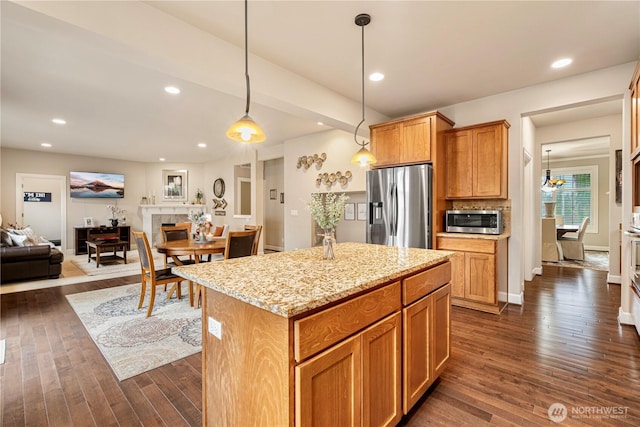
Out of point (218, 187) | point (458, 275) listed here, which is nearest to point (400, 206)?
point (458, 275)

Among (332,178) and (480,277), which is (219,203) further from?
(480,277)

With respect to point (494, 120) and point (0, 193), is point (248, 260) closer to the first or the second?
point (494, 120)

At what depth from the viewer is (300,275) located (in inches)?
60.1

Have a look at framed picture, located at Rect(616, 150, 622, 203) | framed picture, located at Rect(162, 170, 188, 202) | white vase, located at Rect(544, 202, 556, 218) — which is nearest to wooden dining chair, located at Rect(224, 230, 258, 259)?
framed picture, located at Rect(616, 150, 622, 203)

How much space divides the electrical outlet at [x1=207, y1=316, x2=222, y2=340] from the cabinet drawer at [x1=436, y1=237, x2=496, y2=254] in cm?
310

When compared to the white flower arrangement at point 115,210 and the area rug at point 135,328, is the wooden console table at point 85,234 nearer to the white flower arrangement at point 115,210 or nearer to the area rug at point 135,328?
Answer: the white flower arrangement at point 115,210

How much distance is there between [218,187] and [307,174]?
13.7ft

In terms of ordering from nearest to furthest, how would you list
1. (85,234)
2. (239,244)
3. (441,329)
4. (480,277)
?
(441,329), (480,277), (239,244), (85,234)

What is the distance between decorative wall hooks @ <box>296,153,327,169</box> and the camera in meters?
5.96

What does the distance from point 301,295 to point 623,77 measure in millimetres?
4286

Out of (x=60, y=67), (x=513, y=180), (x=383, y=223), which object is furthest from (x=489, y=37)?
(x=60, y=67)

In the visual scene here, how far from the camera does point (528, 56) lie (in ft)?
9.61

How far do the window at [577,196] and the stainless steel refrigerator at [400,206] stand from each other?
7.26m

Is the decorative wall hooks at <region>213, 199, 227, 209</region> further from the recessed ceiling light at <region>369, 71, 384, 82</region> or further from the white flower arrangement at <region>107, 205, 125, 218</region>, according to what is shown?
the recessed ceiling light at <region>369, 71, 384, 82</region>
